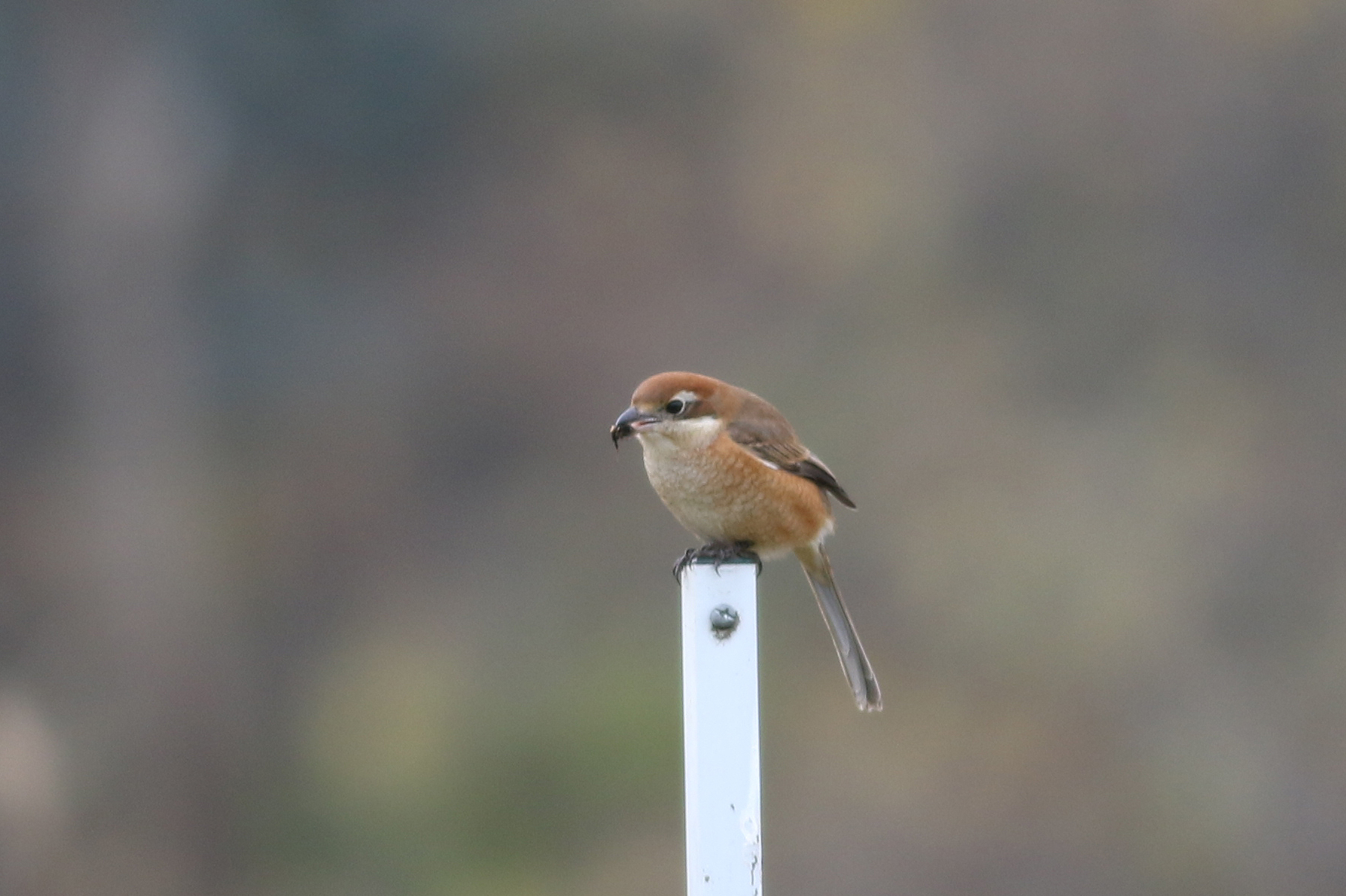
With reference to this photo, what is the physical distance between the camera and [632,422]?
437 cm

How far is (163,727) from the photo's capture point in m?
10.6

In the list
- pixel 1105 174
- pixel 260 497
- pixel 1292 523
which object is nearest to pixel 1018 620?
pixel 1292 523

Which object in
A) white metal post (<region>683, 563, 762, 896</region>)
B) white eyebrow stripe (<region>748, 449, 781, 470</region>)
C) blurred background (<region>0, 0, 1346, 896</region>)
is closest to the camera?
white metal post (<region>683, 563, 762, 896</region>)

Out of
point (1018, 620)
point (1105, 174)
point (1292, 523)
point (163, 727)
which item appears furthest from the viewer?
point (1105, 174)

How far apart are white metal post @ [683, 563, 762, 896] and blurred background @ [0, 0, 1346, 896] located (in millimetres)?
7559

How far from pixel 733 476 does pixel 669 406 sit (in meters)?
0.24

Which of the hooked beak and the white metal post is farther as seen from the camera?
the hooked beak

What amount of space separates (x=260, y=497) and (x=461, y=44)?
3.74 m

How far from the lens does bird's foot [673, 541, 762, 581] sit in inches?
169

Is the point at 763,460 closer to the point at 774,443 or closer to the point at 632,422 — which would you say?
the point at 774,443

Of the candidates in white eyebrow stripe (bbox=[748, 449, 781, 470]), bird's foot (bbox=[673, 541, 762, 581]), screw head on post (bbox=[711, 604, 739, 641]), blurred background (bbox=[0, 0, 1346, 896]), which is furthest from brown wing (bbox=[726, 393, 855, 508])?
blurred background (bbox=[0, 0, 1346, 896])

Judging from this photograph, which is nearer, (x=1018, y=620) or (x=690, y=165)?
(x=1018, y=620)

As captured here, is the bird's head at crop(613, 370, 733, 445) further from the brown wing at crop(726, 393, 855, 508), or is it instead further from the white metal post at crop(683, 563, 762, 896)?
the white metal post at crop(683, 563, 762, 896)

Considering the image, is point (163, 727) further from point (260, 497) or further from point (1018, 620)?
point (1018, 620)
